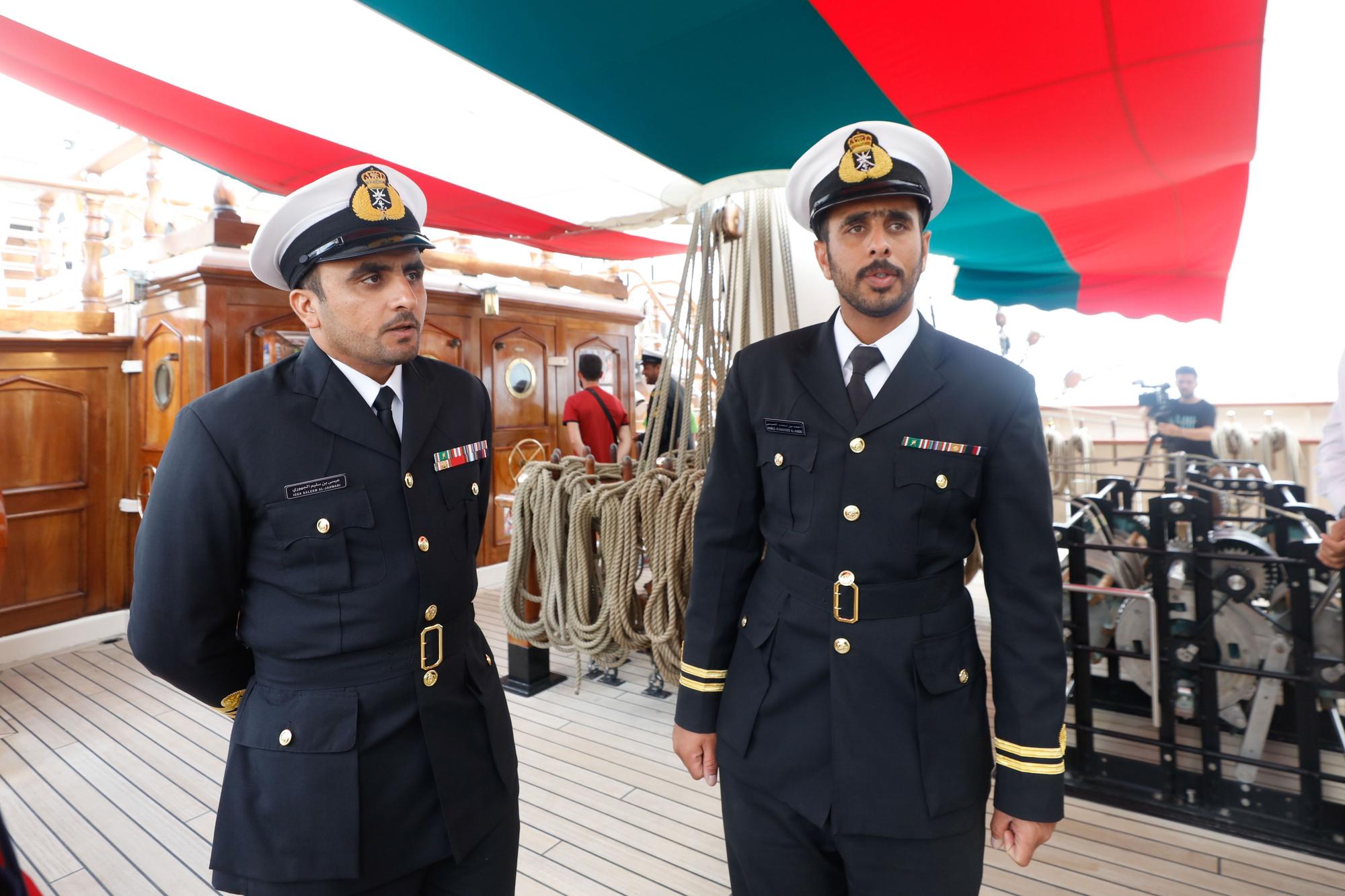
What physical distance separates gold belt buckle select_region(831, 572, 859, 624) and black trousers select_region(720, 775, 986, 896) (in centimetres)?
29

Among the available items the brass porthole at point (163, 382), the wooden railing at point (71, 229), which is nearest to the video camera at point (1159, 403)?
the brass porthole at point (163, 382)

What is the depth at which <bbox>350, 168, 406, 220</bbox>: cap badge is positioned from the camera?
110 cm

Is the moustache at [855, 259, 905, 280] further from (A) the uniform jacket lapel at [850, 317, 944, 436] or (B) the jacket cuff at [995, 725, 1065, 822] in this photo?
(B) the jacket cuff at [995, 725, 1065, 822]

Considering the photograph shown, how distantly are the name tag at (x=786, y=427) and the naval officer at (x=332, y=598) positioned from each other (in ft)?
1.72

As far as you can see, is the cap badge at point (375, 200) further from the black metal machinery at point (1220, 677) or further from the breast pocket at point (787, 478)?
the black metal machinery at point (1220, 677)

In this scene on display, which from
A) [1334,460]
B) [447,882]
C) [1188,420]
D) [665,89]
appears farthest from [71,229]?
[1188,420]

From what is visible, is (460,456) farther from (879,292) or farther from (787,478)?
(879,292)

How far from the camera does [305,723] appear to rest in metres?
1.01

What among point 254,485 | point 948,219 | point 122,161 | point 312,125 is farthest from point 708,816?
point 122,161

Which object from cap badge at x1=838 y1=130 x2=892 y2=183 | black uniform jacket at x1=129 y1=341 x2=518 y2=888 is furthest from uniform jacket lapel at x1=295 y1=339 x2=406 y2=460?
cap badge at x1=838 y1=130 x2=892 y2=183

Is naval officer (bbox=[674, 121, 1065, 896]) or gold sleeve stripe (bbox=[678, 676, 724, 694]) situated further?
gold sleeve stripe (bbox=[678, 676, 724, 694])

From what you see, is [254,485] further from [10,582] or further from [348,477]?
[10,582]

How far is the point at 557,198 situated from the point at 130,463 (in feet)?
10.1

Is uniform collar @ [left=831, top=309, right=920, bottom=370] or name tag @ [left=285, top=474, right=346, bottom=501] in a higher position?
uniform collar @ [left=831, top=309, right=920, bottom=370]
